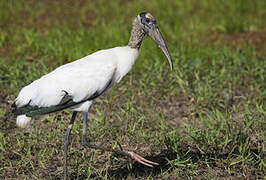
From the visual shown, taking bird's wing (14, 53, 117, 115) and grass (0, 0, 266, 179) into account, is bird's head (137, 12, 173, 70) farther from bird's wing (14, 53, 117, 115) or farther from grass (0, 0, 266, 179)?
grass (0, 0, 266, 179)

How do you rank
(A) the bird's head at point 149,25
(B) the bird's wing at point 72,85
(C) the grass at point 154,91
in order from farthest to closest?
(C) the grass at point 154,91 → (A) the bird's head at point 149,25 → (B) the bird's wing at point 72,85

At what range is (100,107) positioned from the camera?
5352 mm

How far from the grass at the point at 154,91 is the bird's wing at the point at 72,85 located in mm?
585

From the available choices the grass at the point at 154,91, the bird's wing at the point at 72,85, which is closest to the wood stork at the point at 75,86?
the bird's wing at the point at 72,85

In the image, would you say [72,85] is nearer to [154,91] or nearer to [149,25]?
[149,25]

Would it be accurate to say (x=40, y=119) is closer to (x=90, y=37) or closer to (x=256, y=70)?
(x=90, y=37)

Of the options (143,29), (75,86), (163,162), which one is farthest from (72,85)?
(163,162)

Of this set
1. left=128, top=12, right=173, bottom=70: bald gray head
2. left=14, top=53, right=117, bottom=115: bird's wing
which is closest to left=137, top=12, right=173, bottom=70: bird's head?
left=128, top=12, right=173, bottom=70: bald gray head

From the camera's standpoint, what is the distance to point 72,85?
3.76m

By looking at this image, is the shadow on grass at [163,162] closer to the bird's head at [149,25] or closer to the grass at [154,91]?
the grass at [154,91]

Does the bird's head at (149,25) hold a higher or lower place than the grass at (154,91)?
higher

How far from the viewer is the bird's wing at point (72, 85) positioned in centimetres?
375

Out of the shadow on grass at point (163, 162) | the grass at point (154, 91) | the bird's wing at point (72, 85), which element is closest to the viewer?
the bird's wing at point (72, 85)

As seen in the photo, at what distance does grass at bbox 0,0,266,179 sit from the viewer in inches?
168
